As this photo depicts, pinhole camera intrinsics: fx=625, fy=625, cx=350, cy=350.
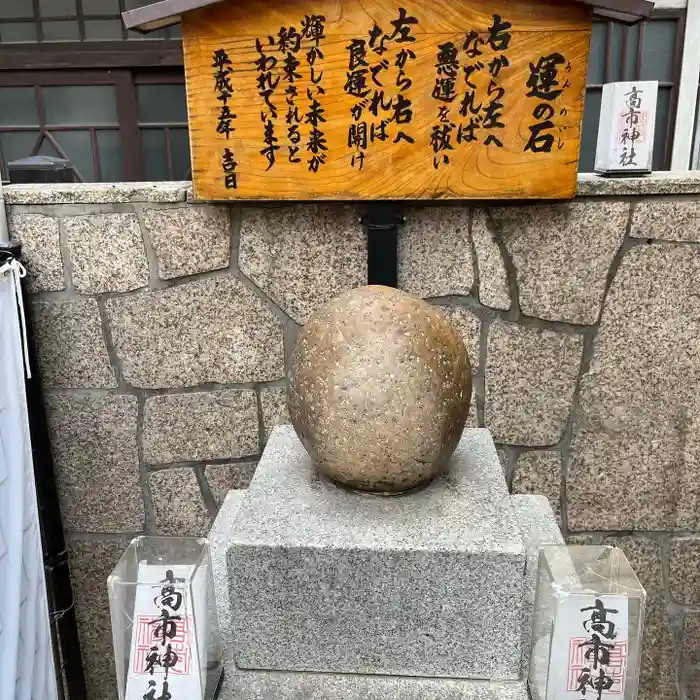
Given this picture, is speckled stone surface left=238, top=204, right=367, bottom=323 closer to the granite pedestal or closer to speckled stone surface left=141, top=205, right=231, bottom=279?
speckled stone surface left=141, top=205, right=231, bottom=279

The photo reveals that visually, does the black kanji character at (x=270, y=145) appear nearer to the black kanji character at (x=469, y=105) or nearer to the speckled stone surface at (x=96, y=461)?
the black kanji character at (x=469, y=105)

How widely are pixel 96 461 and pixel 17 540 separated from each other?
0.54 meters

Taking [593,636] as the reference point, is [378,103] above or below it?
above

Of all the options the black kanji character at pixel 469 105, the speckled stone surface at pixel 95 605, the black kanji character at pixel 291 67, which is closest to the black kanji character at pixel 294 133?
the black kanji character at pixel 291 67

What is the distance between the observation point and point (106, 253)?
2.50m

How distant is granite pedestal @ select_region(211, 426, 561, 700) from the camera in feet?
4.85

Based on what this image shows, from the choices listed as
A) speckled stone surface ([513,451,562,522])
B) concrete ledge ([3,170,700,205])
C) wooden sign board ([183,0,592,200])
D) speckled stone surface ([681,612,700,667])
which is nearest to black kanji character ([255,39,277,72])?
wooden sign board ([183,0,592,200])

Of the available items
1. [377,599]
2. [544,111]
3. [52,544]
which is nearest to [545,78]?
[544,111]

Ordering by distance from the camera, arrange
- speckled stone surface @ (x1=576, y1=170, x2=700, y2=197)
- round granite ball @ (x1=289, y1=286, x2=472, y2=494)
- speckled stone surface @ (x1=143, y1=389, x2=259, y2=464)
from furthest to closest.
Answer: speckled stone surface @ (x1=143, y1=389, x2=259, y2=464) → speckled stone surface @ (x1=576, y1=170, x2=700, y2=197) → round granite ball @ (x1=289, y1=286, x2=472, y2=494)

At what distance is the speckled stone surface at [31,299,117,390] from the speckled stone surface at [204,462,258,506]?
0.56 m

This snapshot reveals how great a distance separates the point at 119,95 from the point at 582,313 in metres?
2.83

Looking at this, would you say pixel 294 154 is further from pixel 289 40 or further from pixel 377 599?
pixel 377 599

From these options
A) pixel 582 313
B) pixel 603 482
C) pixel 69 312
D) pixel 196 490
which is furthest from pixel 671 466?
pixel 69 312

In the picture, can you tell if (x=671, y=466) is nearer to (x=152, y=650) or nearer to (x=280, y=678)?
(x=280, y=678)
